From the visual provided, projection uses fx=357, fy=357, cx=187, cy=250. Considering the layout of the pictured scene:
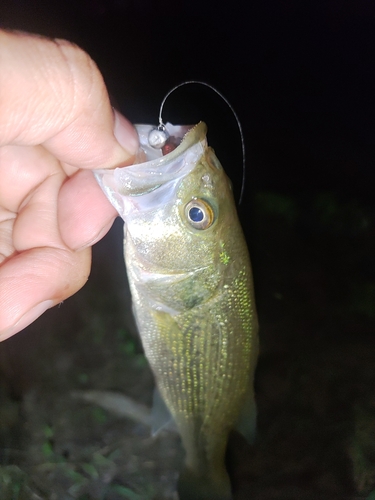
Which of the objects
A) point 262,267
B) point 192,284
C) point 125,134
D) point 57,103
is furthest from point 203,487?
point 57,103

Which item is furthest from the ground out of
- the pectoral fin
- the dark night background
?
the pectoral fin

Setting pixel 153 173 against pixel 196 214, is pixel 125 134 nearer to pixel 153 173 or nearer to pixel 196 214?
pixel 153 173

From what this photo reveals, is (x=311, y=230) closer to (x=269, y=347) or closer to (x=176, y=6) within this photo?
(x=269, y=347)

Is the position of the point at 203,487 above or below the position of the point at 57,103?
below

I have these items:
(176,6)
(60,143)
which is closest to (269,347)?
(60,143)

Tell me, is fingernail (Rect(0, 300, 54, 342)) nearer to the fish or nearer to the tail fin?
the fish

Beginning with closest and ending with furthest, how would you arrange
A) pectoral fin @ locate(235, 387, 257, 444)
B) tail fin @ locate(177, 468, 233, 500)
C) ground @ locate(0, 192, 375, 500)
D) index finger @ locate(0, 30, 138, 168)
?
index finger @ locate(0, 30, 138, 168)
pectoral fin @ locate(235, 387, 257, 444)
tail fin @ locate(177, 468, 233, 500)
ground @ locate(0, 192, 375, 500)
